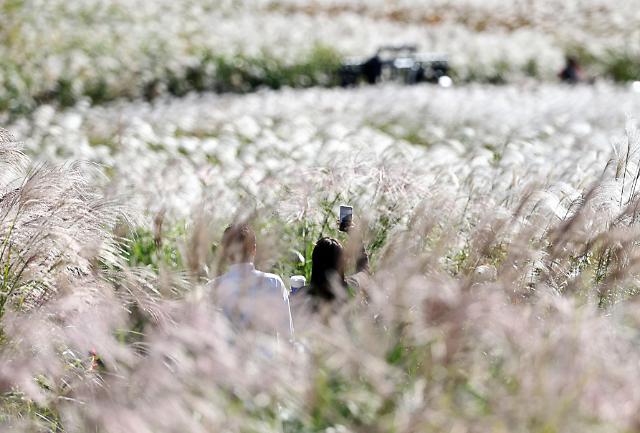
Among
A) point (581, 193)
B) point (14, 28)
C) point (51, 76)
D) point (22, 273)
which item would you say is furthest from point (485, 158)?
point (14, 28)

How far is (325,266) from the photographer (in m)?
4.44

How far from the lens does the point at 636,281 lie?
438cm

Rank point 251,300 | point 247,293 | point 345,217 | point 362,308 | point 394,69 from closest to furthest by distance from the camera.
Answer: point 251,300 < point 247,293 < point 362,308 < point 345,217 < point 394,69

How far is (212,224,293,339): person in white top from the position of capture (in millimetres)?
2889

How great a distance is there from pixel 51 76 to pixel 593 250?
10041 mm

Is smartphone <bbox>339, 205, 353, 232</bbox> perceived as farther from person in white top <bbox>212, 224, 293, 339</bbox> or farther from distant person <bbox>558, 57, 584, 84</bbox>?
distant person <bbox>558, 57, 584, 84</bbox>

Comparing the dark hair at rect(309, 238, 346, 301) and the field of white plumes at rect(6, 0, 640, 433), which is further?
the dark hair at rect(309, 238, 346, 301)

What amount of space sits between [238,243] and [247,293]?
18.7 inches

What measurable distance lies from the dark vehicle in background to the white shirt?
12027mm

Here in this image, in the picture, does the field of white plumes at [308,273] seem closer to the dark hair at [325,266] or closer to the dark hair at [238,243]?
the dark hair at [238,243]

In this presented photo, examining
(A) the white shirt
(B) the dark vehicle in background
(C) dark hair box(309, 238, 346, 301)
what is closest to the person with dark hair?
(C) dark hair box(309, 238, 346, 301)

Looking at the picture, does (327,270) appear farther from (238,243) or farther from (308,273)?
(308,273)

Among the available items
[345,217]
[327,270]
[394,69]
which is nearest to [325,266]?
[327,270]

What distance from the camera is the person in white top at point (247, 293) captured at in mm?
2889
